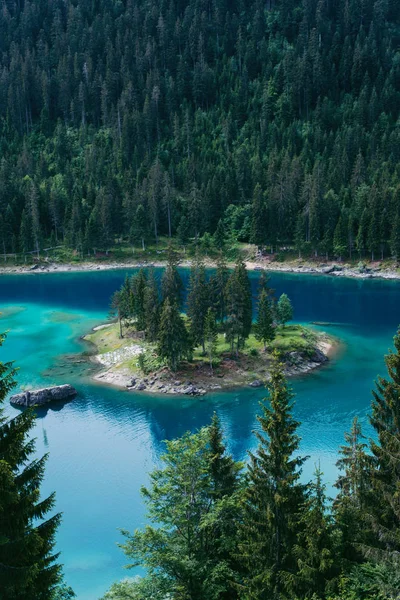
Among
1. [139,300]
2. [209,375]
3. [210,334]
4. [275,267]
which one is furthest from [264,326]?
[275,267]

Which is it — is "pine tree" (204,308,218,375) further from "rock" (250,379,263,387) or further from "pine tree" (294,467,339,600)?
"pine tree" (294,467,339,600)

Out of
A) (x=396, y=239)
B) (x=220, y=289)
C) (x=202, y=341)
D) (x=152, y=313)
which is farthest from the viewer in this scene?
(x=396, y=239)

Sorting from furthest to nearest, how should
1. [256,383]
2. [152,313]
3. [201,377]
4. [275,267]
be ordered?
[275,267], [152,313], [201,377], [256,383]

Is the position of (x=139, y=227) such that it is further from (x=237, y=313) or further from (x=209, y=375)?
(x=209, y=375)

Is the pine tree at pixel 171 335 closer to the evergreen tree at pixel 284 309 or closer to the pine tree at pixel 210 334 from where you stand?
the pine tree at pixel 210 334

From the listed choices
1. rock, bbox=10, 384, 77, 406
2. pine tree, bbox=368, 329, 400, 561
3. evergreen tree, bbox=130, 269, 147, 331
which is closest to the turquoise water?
rock, bbox=10, 384, 77, 406

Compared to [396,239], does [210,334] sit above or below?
below

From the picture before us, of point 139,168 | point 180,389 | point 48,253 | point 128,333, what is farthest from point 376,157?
point 180,389

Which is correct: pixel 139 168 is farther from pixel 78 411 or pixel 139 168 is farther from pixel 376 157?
pixel 78 411
